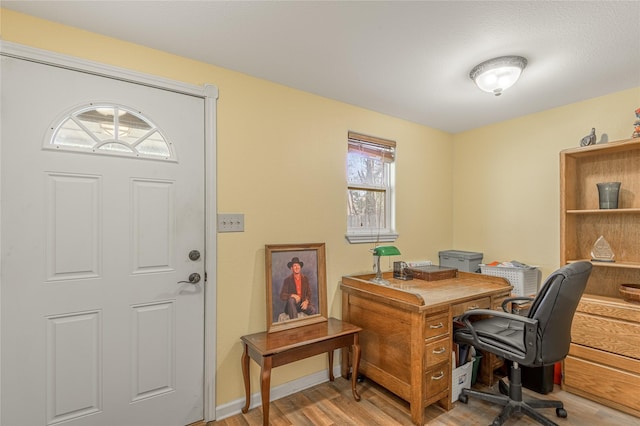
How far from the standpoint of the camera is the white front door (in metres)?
1.56

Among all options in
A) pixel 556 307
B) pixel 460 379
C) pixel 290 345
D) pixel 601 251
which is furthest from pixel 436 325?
pixel 601 251

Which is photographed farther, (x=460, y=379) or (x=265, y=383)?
(x=460, y=379)

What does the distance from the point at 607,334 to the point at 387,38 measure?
2497 millimetres

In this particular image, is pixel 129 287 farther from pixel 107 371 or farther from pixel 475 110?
pixel 475 110

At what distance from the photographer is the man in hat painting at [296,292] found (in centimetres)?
232

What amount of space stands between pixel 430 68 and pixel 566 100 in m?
1.43

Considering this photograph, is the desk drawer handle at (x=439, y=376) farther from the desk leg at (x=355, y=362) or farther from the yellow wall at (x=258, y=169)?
the yellow wall at (x=258, y=169)

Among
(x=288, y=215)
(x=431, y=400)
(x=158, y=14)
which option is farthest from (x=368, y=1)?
(x=431, y=400)

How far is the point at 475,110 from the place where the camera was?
288cm

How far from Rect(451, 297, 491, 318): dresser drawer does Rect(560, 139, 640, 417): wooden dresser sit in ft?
2.21

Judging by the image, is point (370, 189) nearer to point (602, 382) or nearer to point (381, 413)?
point (381, 413)

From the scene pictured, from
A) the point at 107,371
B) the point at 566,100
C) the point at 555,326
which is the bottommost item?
the point at 107,371

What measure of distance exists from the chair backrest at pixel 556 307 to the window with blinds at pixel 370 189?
1.39 m

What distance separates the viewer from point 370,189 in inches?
117
